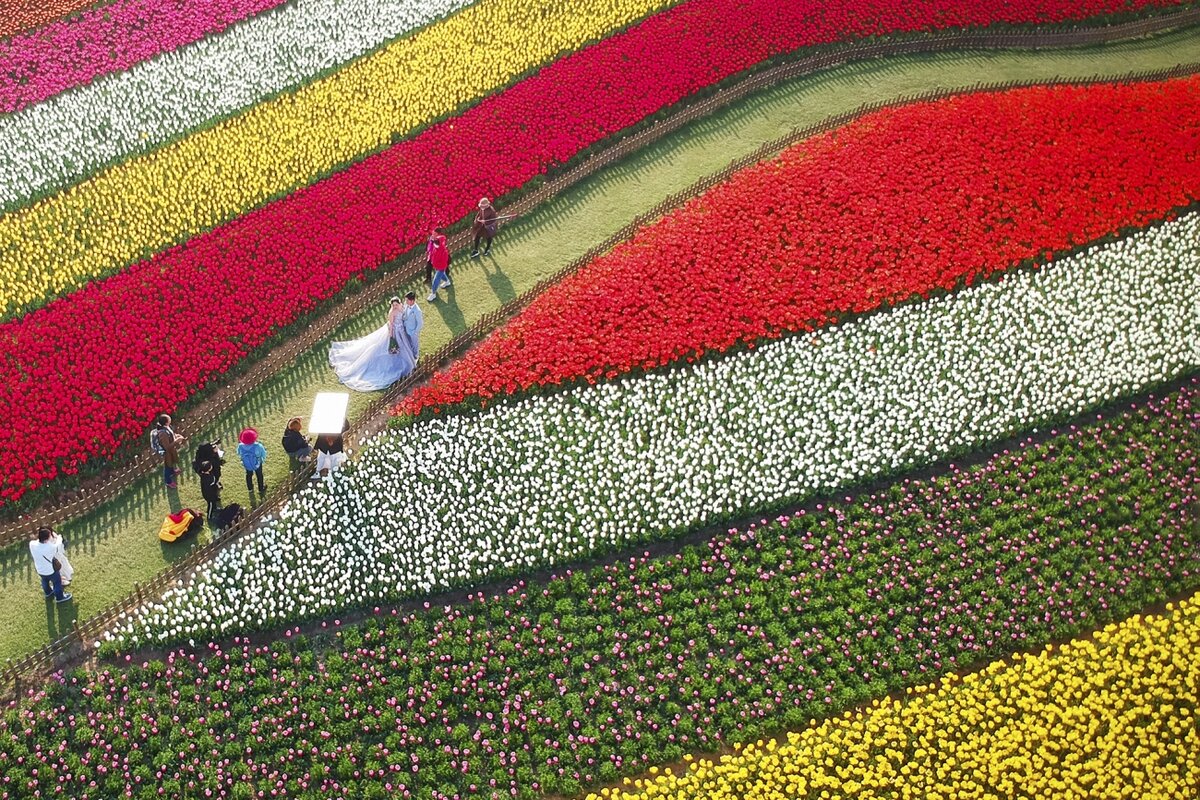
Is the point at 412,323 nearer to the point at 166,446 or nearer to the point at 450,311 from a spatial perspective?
the point at 450,311

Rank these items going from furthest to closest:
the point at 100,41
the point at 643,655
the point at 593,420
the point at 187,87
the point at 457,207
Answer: the point at 100,41, the point at 187,87, the point at 457,207, the point at 593,420, the point at 643,655

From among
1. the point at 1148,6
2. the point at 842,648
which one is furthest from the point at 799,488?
the point at 1148,6

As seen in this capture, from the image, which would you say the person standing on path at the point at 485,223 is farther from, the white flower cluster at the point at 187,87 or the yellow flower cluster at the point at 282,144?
the white flower cluster at the point at 187,87

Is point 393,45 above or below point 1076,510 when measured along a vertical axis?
above

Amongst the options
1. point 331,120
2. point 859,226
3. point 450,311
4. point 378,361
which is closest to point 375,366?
point 378,361

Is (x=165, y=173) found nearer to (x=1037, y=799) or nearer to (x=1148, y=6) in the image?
(x=1037, y=799)

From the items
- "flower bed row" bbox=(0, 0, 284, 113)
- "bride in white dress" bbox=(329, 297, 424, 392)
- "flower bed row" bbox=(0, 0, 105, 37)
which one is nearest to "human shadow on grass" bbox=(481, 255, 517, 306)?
"bride in white dress" bbox=(329, 297, 424, 392)
